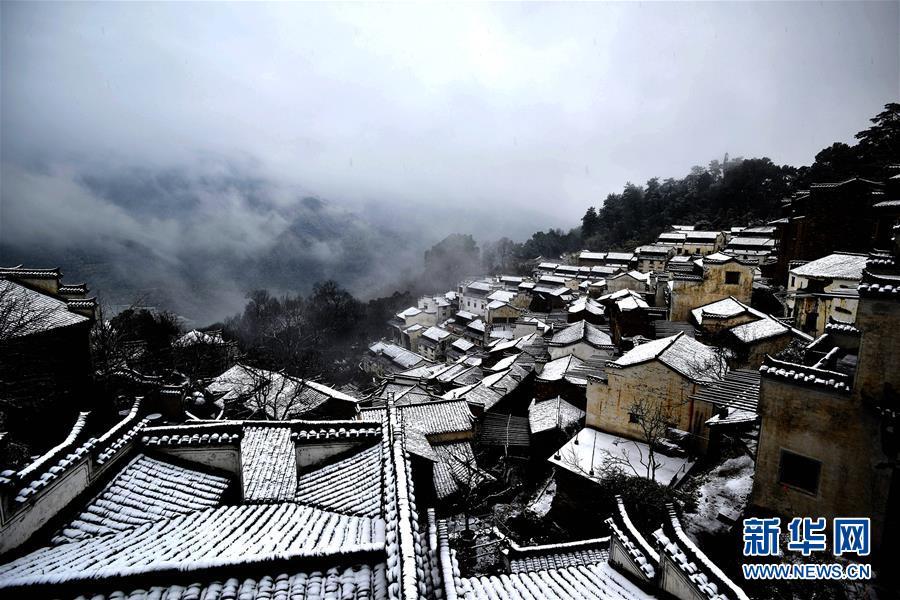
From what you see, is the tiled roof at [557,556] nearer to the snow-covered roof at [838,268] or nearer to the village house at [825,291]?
the village house at [825,291]

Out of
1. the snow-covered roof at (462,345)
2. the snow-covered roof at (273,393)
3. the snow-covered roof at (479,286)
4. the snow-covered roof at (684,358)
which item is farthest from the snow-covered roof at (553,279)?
the snow-covered roof at (273,393)

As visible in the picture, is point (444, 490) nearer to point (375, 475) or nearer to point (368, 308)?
point (375, 475)

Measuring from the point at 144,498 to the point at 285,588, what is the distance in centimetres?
469

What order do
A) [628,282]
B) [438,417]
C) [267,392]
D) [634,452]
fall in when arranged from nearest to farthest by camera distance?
[634,452], [267,392], [438,417], [628,282]

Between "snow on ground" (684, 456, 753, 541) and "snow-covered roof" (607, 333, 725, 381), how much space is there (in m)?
3.87

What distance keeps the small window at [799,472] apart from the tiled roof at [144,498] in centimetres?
1259

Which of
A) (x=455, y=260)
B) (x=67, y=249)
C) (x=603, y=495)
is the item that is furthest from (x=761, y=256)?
(x=67, y=249)

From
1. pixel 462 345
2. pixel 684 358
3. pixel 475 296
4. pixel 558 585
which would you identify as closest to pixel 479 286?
pixel 475 296

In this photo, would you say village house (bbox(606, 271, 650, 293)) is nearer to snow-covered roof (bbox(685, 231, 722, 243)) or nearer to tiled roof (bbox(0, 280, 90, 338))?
snow-covered roof (bbox(685, 231, 722, 243))

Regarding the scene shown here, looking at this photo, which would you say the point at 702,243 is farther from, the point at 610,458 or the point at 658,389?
the point at 610,458

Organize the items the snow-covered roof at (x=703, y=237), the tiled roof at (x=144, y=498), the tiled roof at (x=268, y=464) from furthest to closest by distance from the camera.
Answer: the snow-covered roof at (x=703, y=237), the tiled roof at (x=268, y=464), the tiled roof at (x=144, y=498)

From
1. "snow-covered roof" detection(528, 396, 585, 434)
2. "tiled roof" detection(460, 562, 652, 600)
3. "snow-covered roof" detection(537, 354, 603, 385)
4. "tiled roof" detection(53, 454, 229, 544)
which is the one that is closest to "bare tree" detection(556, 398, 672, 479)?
"snow-covered roof" detection(528, 396, 585, 434)

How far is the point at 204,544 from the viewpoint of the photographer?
5492mm

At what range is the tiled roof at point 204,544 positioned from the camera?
13.7ft
